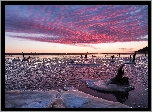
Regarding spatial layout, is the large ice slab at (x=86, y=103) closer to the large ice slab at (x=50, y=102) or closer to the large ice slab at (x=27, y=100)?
the large ice slab at (x=50, y=102)

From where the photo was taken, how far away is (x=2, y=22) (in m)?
5.30

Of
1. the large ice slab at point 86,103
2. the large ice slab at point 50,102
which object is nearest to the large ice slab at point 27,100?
the large ice slab at point 50,102

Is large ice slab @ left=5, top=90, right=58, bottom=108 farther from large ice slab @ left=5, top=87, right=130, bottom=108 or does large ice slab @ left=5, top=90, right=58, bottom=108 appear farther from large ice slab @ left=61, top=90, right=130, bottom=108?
large ice slab @ left=61, top=90, right=130, bottom=108

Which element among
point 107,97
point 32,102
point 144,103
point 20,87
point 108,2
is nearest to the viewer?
point 108,2

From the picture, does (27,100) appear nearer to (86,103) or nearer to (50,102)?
(50,102)

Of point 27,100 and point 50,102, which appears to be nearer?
point 50,102

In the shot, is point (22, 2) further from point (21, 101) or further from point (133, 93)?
point (133, 93)

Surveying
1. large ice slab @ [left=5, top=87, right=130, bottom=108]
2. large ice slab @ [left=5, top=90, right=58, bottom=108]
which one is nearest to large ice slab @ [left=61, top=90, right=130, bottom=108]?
large ice slab @ [left=5, top=87, right=130, bottom=108]

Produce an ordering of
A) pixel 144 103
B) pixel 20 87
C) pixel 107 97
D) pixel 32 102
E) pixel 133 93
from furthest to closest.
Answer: pixel 20 87 → pixel 133 93 → pixel 107 97 → pixel 144 103 → pixel 32 102

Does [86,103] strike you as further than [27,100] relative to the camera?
No

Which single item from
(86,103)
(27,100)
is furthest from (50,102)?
(86,103)

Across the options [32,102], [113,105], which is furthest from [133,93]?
[32,102]

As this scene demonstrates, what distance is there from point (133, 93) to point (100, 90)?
1.86 metres

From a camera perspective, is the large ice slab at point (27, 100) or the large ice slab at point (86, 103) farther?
the large ice slab at point (86, 103)
